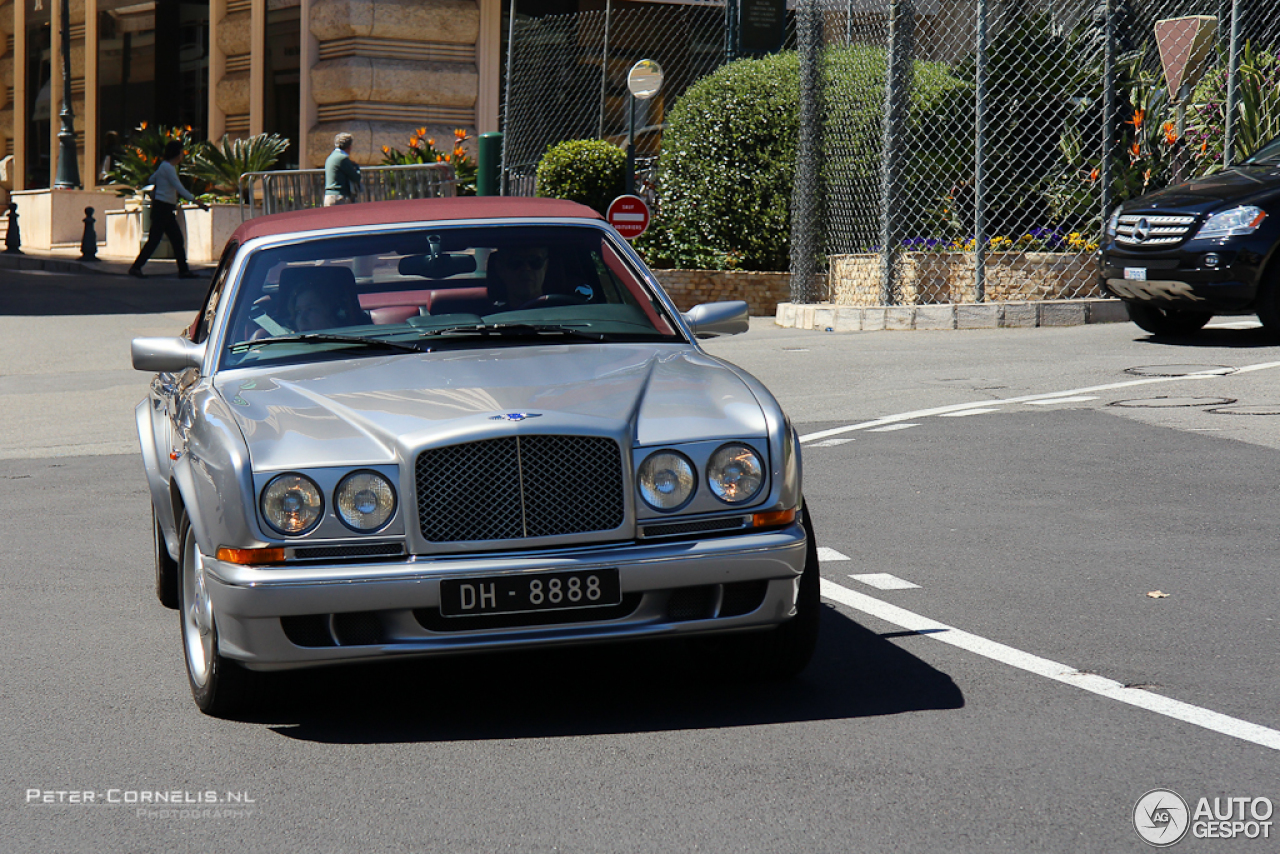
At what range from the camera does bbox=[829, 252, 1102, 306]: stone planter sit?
50.8 feet

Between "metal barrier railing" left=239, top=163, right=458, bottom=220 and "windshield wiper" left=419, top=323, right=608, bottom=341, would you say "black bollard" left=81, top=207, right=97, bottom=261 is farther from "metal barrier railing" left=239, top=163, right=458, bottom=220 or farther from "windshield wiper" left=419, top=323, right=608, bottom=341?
"windshield wiper" left=419, top=323, right=608, bottom=341

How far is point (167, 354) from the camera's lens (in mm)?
5332

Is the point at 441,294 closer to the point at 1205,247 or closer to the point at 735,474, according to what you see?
the point at 735,474

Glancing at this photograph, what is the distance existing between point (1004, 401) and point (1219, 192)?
3.19 meters

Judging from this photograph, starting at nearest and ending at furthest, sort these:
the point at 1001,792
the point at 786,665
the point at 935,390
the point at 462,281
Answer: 1. the point at 1001,792
2. the point at 786,665
3. the point at 462,281
4. the point at 935,390

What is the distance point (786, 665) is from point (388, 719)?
1.19 metres

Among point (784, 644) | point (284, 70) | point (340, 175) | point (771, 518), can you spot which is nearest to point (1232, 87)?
point (340, 175)

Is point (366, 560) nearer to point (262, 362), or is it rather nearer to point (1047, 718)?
point (262, 362)

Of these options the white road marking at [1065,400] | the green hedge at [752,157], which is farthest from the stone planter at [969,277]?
the white road marking at [1065,400]

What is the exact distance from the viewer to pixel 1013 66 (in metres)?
15.7

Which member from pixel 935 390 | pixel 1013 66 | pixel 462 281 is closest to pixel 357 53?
pixel 1013 66

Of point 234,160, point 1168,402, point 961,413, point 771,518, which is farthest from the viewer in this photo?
point 234,160

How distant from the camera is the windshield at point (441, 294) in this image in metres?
5.33

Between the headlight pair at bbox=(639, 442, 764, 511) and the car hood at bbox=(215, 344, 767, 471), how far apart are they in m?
0.05
